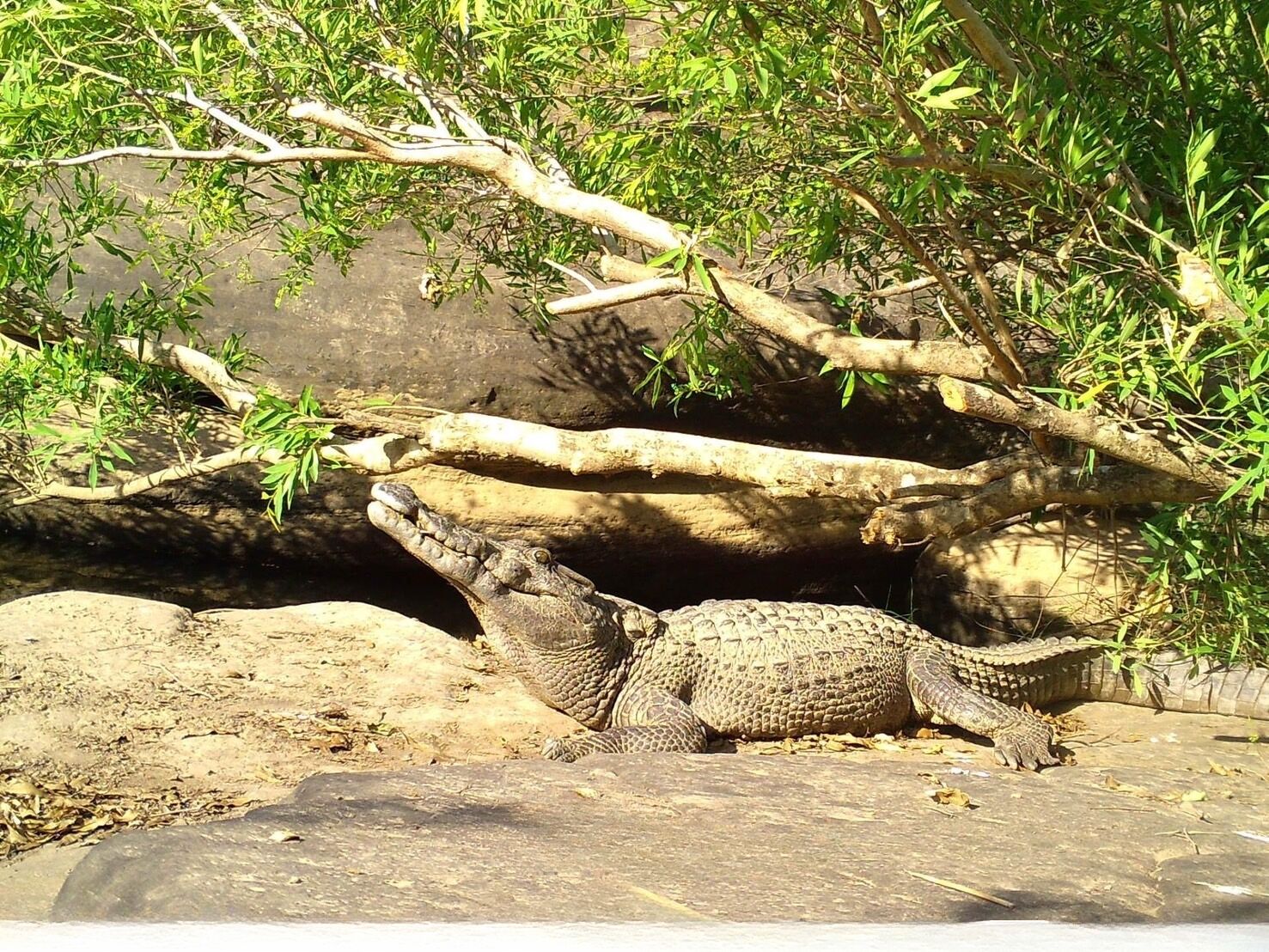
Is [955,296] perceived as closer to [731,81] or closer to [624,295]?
→ [731,81]

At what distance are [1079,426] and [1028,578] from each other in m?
3.00

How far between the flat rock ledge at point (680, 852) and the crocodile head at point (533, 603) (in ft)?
3.88

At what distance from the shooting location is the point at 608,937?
1.70 m

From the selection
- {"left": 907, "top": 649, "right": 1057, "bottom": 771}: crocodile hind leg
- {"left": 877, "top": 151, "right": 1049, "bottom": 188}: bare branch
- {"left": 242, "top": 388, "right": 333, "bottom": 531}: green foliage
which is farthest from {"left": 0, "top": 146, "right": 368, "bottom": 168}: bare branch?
{"left": 907, "top": 649, "right": 1057, "bottom": 771}: crocodile hind leg

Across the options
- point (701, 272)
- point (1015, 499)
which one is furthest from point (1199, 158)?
point (1015, 499)

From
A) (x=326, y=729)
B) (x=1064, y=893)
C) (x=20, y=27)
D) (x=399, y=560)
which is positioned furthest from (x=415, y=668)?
(x=1064, y=893)

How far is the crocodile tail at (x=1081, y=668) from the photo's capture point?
19.2ft

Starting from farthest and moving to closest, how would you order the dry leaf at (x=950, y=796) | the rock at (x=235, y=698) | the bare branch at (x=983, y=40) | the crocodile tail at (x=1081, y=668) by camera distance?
the crocodile tail at (x=1081, y=668) → the rock at (x=235, y=698) → the dry leaf at (x=950, y=796) → the bare branch at (x=983, y=40)

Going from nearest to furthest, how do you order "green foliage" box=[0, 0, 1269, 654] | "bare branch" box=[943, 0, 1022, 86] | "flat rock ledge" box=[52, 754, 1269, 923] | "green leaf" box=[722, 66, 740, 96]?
"flat rock ledge" box=[52, 754, 1269, 923], "green leaf" box=[722, 66, 740, 96], "bare branch" box=[943, 0, 1022, 86], "green foliage" box=[0, 0, 1269, 654]

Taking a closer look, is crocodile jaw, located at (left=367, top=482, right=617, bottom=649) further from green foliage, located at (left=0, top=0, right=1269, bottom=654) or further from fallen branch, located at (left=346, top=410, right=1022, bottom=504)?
green foliage, located at (left=0, top=0, right=1269, bottom=654)

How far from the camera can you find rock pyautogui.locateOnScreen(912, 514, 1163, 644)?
675cm

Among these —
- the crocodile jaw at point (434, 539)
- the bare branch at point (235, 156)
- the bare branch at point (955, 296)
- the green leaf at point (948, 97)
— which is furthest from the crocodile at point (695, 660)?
the green leaf at point (948, 97)

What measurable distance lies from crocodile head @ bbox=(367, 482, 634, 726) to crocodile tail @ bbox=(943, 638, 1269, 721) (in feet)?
5.57

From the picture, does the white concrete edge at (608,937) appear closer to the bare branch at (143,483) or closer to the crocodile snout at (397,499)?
the crocodile snout at (397,499)
